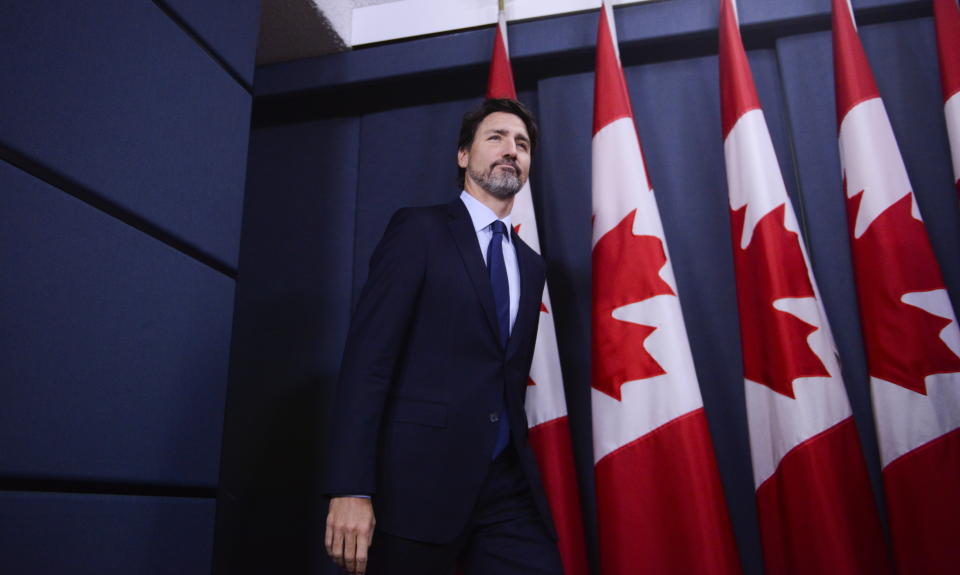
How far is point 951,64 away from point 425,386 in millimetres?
1680

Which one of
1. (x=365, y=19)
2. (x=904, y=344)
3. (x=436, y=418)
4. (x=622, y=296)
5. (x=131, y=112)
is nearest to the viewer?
(x=436, y=418)

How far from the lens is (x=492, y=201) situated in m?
1.49

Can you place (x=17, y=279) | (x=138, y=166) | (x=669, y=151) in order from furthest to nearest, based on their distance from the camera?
(x=669, y=151), (x=138, y=166), (x=17, y=279)

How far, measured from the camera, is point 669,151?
2.18 metres

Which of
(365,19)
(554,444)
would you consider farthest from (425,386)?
(365,19)

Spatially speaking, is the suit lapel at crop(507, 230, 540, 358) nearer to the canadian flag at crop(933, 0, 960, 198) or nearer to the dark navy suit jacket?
the dark navy suit jacket

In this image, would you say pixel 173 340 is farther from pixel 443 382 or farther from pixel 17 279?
pixel 443 382

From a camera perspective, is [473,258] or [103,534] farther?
[473,258]

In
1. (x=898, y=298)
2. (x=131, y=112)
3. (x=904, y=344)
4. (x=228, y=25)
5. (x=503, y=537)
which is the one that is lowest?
(x=503, y=537)

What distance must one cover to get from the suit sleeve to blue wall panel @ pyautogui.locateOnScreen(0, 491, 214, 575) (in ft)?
1.24

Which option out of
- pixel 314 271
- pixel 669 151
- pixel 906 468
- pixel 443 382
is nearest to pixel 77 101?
pixel 443 382

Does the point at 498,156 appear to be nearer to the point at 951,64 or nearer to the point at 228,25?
the point at 228,25

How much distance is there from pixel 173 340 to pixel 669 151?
1.61m

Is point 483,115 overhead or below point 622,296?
overhead
